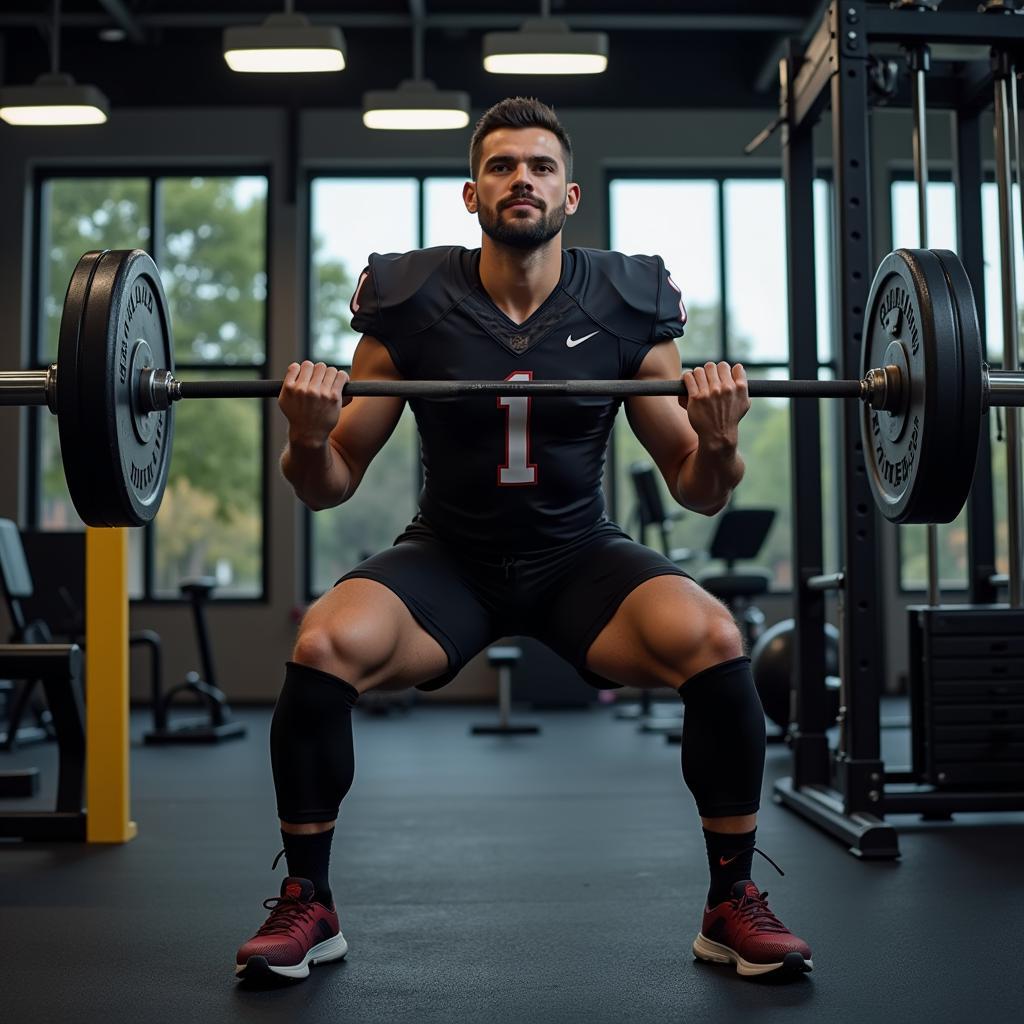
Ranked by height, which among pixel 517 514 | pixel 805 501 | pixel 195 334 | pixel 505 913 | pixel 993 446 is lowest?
pixel 505 913

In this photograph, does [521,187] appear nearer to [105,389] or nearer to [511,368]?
[511,368]

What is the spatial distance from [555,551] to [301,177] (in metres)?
6.18

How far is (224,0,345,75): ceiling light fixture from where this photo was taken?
5.31 meters

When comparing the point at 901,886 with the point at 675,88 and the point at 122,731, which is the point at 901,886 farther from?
the point at 675,88

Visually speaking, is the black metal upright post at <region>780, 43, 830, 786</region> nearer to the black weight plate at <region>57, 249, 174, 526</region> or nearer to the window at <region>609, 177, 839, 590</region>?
the black weight plate at <region>57, 249, 174, 526</region>

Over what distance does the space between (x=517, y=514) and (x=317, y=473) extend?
0.36 metres

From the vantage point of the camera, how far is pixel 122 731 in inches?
128

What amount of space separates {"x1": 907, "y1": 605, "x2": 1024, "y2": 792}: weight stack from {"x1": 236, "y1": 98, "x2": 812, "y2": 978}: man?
1388mm

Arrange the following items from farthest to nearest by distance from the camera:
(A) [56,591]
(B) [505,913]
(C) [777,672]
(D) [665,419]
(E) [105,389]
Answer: (A) [56,591] < (C) [777,672] < (B) [505,913] < (D) [665,419] < (E) [105,389]

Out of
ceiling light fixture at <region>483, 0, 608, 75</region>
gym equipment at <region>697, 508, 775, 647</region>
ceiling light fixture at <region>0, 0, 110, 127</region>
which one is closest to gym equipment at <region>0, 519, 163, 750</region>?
ceiling light fixture at <region>0, 0, 110, 127</region>

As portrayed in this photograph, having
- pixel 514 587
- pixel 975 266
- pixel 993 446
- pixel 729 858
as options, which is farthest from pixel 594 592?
pixel 993 446

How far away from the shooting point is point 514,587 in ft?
7.20

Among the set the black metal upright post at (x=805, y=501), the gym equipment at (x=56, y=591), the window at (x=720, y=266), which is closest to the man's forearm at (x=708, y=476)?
the black metal upright post at (x=805, y=501)

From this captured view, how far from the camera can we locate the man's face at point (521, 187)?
7.22 feet
